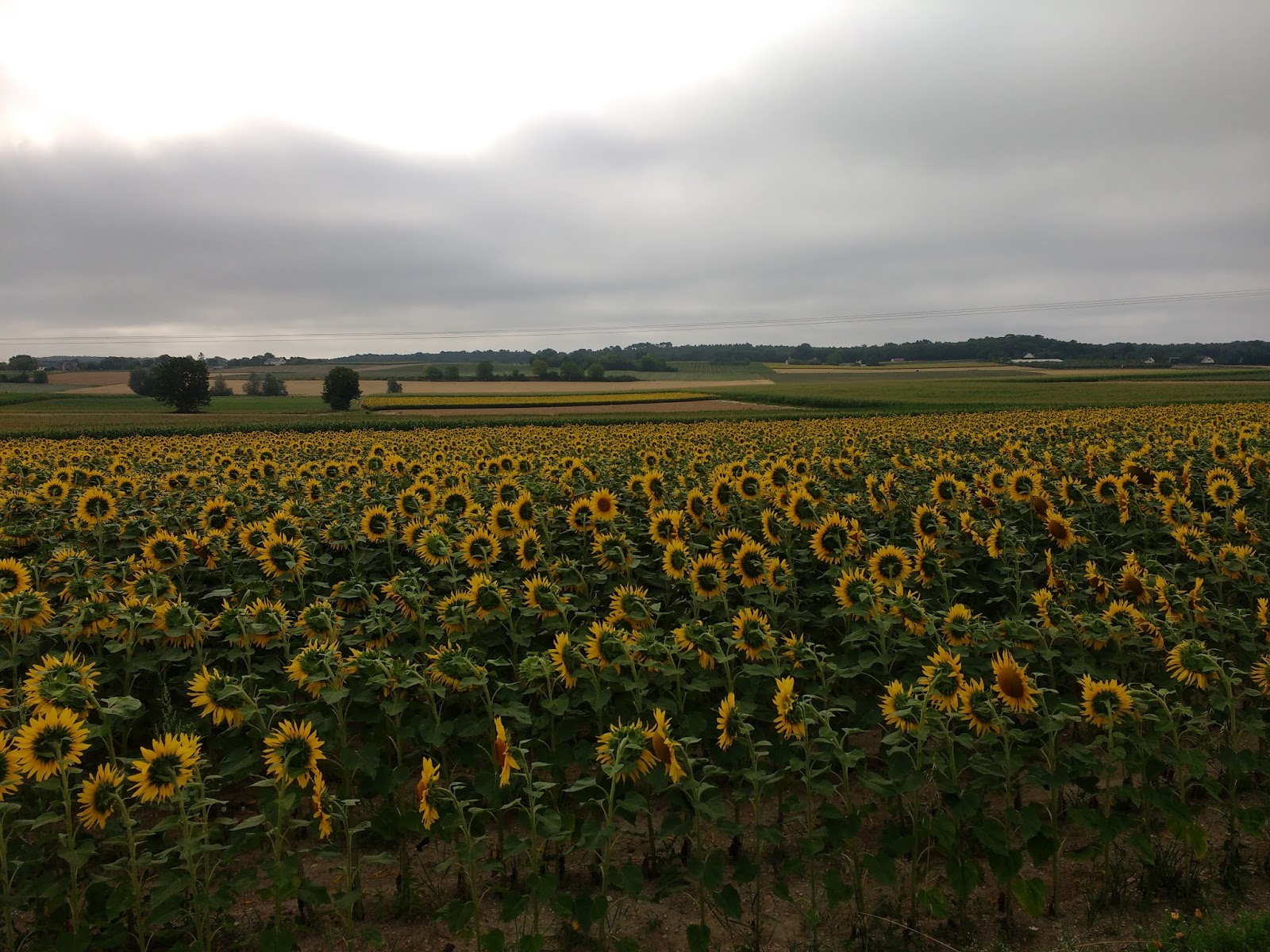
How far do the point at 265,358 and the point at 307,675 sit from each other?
16654cm

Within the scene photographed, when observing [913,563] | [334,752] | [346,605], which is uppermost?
[913,563]

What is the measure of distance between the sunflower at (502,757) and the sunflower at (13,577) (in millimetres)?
3960

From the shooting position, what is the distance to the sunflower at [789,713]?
3.88 metres

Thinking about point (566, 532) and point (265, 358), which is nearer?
point (566, 532)

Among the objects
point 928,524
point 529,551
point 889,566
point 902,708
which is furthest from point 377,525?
point 928,524

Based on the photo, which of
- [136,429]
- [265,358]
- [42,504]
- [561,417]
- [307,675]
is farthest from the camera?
[265,358]

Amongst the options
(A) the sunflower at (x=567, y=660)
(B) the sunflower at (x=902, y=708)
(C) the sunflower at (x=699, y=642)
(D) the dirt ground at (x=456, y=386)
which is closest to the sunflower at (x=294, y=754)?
(A) the sunflower at (x=567, y=660)

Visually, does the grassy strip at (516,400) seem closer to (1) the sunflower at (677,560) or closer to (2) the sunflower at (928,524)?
(2) the sunflower at (928,524)

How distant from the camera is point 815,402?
65.8 meters

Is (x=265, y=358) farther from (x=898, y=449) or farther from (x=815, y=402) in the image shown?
(x=898, y=449)

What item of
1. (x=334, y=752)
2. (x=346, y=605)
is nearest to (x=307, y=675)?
(x=334, y=752)

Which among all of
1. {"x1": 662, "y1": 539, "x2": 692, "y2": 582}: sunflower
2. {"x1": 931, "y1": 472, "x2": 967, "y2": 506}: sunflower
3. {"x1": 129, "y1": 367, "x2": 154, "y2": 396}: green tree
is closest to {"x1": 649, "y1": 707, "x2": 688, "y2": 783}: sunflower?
{"x1": 662, "y1": 539, "x2": 692, "y2": 582}: sunflower

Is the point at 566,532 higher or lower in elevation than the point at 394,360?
lower

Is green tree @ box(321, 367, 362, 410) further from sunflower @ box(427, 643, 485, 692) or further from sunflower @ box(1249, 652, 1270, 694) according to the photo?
sunflower @ box(1249, 652, 1270, 694)
